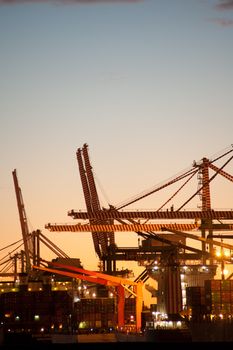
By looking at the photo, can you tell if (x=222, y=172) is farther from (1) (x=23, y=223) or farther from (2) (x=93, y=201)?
(1) (x=23, y=223)

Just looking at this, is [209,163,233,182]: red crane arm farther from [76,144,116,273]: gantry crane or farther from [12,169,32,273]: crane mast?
[12,169,32,273]: crane mast

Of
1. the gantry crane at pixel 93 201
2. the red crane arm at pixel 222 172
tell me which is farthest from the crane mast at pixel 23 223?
the red crane arm at pixel 222 172

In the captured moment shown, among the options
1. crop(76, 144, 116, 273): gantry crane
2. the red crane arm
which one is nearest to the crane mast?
crop(76, 144, 116, 273): gantry crane

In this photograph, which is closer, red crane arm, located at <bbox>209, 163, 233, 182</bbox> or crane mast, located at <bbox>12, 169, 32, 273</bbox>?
red crane arm, located at <bbox>209, 163, 233, 182</bbox>

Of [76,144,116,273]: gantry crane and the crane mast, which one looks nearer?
[76,144,116,273]: gantry crane

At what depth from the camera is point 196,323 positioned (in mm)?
102562

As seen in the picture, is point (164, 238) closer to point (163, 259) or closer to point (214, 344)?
point (163, 259)

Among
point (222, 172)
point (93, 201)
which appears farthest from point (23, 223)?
point (222, 172)

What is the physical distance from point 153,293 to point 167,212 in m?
29.5

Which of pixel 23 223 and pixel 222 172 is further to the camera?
pixel 23 223

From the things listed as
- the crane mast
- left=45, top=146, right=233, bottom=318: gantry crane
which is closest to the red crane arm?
left=45, top=146, right=233, bottom=318: gantry crane

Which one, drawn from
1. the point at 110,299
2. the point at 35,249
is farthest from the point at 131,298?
the point at 35,249

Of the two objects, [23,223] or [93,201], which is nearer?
[93,201]

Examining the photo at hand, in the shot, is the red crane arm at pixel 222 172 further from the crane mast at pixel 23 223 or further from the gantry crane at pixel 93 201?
the crane mast at pixel 23 223
